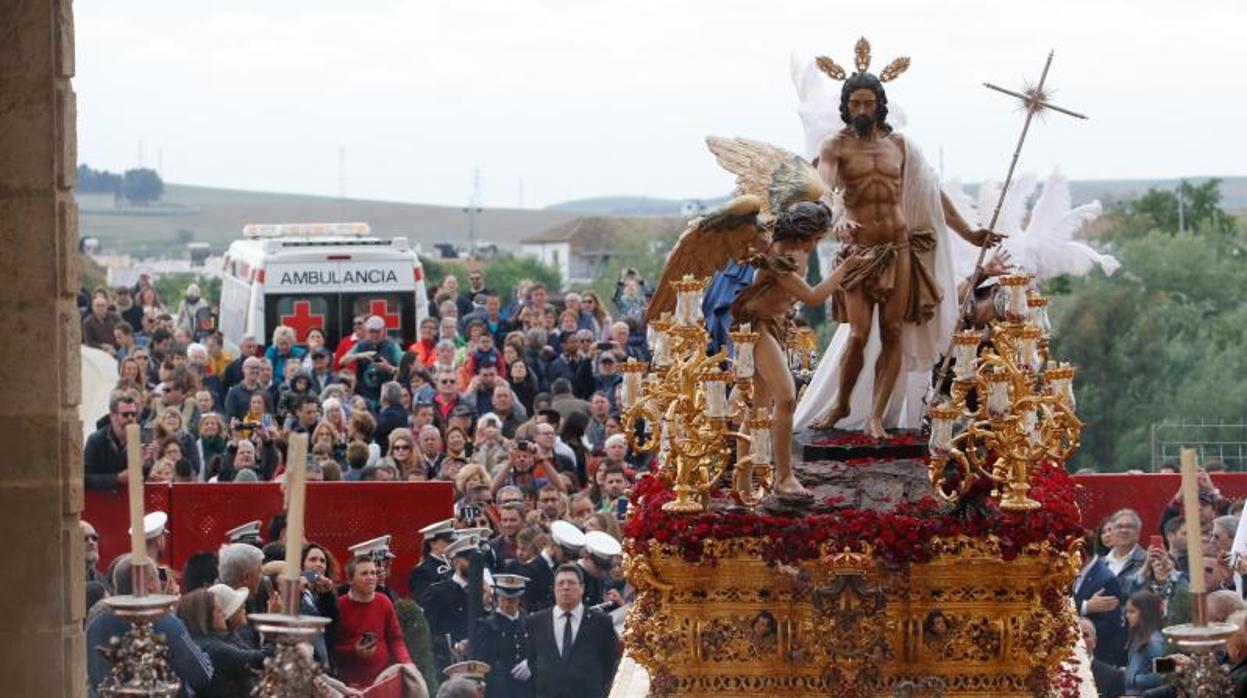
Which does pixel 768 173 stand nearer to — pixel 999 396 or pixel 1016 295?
pixel 1016 295

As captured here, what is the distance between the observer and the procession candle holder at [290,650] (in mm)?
10297

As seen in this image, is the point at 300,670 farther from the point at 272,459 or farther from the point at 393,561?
the point at 272,459

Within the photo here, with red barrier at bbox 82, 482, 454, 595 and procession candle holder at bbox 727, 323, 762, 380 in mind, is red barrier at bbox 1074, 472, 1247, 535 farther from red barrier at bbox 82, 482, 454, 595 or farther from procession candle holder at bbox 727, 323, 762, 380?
procession candle holder at bbox 727, 323, 762, 380

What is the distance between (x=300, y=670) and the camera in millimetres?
10633

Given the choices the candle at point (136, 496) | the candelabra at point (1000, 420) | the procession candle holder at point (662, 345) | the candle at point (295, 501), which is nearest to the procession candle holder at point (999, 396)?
the candelabra at point (1000, 420)

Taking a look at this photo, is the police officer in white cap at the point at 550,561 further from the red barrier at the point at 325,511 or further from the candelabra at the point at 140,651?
the candelabra at the point at 140,651

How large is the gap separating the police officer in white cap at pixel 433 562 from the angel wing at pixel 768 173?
3.69 metres

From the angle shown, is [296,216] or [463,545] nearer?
[463,545]

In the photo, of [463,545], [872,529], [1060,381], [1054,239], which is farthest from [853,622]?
[1054,239]

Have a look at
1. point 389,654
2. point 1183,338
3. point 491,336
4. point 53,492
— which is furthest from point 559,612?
point 1183,338

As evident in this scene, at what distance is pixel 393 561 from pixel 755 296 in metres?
5.73

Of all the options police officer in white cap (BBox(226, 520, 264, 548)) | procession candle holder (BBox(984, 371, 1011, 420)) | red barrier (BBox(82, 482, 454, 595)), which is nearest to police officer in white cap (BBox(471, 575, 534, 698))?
police officer in white cap (BBox(226, 520, 264, 548))

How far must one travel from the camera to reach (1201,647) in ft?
36.7

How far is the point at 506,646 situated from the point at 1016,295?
4108 mm
